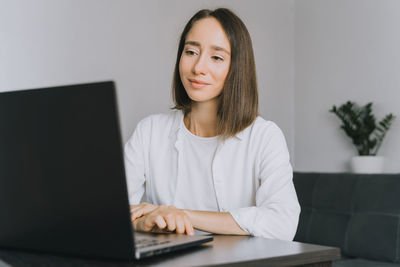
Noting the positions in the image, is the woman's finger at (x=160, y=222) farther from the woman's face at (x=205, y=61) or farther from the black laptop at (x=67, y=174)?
the woman's face at (x=205, y=61)

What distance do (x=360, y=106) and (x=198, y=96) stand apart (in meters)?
2.32

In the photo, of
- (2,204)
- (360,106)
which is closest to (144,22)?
(360,106)

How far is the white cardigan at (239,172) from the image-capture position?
1271mm

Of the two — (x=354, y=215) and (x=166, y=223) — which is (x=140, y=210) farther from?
(x=354, y=215)

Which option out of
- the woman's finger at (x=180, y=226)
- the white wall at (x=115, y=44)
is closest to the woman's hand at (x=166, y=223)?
the woman's finger at (x=180, y=226)

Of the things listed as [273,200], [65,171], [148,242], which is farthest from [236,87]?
[65,171]

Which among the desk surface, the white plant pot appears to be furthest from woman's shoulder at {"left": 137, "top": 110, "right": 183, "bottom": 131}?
the white plant pot

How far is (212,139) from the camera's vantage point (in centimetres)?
155

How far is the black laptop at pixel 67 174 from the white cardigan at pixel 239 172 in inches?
19.0

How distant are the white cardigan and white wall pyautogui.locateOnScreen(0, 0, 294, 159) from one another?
177cm

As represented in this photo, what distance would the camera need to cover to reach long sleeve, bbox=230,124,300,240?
1.21 metres

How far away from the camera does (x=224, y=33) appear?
1531 millimetres

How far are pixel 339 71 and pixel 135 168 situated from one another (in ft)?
8.34

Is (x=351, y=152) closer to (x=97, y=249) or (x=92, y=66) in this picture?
(x=92, y=66)
